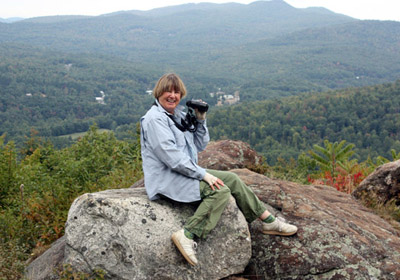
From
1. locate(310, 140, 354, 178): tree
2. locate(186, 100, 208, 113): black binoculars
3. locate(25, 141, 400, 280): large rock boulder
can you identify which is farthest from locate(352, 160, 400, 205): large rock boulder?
locate(310, 140, 354, 178): tree

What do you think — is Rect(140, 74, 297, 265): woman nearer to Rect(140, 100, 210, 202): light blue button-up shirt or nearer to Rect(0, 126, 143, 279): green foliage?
Rect(140, 100, 210, 202): light blue button-up shirt

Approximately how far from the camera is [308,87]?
18338 centimetres

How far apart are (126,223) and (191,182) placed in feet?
2.75

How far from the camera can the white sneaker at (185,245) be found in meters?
3.68

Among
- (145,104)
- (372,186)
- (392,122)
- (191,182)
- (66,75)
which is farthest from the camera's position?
(66,75)

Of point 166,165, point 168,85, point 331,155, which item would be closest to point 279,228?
point 166,165

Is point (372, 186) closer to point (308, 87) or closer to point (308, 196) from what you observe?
point (308, 196)

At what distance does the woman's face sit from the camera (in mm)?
4219

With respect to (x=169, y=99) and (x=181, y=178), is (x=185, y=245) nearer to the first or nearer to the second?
(x=181, y=178)

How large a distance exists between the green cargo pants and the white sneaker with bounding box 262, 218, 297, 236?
0.66ft

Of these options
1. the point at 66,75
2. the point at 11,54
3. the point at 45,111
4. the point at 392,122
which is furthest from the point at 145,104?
the point at 11,54

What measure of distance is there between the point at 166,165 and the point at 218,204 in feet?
2.41

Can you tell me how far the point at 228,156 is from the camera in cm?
725

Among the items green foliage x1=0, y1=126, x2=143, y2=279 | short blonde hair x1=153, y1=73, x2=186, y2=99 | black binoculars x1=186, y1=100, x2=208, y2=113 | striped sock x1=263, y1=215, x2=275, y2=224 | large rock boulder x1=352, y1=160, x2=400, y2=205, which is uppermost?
short blonde hair x1=153, y1=73, x2=186, y2=99
